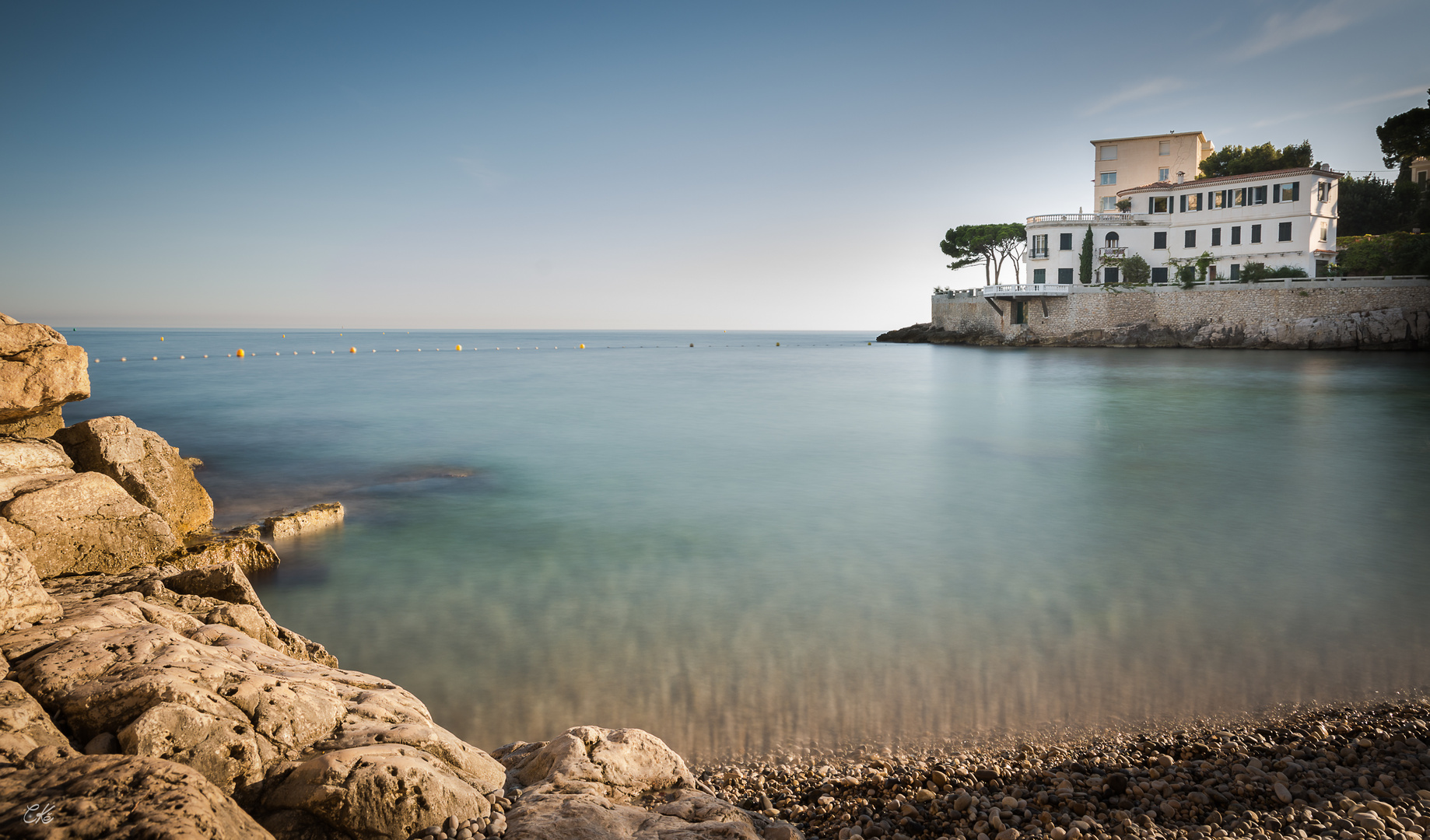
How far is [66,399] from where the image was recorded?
7.67m

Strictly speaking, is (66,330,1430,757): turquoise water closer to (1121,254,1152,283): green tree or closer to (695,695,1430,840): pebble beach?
(695,695,1430,840): pebble beach

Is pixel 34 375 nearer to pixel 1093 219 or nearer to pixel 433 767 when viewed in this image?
pixel 433 767

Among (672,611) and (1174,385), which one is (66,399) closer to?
(672,611)

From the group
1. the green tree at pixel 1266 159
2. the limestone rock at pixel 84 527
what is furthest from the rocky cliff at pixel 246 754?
the green tree at pixel 1266 159

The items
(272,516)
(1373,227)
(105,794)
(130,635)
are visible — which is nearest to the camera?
(105,794)

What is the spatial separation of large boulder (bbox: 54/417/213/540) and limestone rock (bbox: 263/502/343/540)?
30.5 inches

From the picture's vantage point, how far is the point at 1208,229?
4628 cm

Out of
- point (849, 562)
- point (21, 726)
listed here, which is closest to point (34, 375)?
point (21, 726)

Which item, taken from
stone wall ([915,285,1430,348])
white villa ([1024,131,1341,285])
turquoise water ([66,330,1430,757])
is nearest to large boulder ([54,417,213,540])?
turquoise water ([66,330,1430,757])

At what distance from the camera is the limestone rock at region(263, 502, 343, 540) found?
9516 millimetres

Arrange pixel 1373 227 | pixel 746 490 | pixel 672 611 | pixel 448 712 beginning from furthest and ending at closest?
pixel 1373 227 < pixel 746 490 < pixel 672 611 < pixel 448 712

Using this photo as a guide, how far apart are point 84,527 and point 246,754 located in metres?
4.95

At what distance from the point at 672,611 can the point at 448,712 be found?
2458 millimetres

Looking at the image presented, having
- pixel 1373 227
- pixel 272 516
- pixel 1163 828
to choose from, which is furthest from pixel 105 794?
pixel 1373 227
